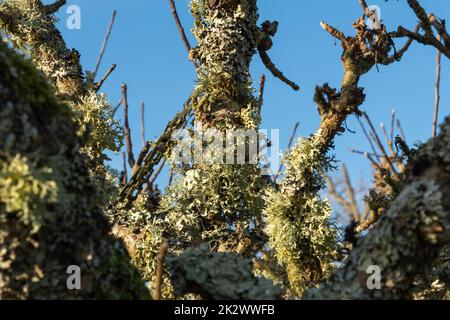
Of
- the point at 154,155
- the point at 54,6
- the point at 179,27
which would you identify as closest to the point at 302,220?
the point at 154,155

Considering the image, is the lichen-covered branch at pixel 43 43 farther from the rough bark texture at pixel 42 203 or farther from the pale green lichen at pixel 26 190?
the pale green lichen at pixel 26 190

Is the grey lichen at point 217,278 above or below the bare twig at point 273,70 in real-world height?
below

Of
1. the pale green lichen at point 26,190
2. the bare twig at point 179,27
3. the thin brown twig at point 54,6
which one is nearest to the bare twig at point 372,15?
the bare twig at point 179,27

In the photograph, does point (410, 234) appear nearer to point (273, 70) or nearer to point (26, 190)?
point (26, 190)

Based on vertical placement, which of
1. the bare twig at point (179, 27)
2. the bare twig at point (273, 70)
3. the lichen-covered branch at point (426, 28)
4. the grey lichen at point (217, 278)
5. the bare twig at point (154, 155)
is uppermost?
the bare twig at point (179, 27)

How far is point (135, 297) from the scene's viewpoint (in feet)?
4.53

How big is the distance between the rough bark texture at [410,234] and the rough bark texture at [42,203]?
55 centimetres

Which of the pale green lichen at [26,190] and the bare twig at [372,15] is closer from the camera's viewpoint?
the pale green lichen at [26,190]

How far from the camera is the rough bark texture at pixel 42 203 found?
1.18m

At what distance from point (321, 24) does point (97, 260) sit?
171cm

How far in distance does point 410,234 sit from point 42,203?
78cm
